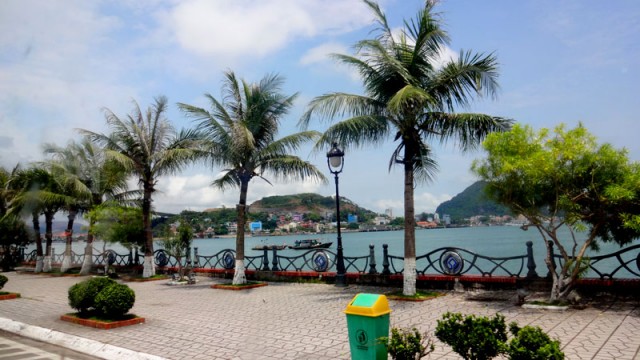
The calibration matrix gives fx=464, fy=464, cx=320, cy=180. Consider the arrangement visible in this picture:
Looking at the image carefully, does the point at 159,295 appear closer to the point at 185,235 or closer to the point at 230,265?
the point at 185,235

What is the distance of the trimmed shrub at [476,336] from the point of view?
15.1 ft

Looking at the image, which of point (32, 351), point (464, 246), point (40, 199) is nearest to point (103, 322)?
point (32, 351)

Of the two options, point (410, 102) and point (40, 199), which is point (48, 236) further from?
point (410, 102)

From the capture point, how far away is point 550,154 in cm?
954

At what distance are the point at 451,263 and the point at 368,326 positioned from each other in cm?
845

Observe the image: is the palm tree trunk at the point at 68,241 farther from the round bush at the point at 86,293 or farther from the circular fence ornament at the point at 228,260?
the round bush at the point at 86,293

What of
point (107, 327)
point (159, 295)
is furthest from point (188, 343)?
point (159, 295)

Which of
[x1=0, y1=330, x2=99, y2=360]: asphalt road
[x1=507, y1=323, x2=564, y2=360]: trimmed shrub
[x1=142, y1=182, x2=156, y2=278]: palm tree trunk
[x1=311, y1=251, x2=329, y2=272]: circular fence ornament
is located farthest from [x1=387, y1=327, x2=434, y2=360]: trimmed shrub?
[x1=142, y1=182, x2=156, y2=278]: palm tree trunk

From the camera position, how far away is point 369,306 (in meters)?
5.41

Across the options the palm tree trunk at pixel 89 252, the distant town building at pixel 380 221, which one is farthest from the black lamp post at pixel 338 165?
the distant town building at pixel 380 221

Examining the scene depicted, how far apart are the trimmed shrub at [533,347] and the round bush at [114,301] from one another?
7.90 m

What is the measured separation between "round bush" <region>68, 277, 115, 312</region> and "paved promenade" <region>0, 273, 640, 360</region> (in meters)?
0.50

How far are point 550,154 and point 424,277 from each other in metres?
5.43

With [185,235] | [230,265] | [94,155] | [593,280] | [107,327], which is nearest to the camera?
[107,327]
